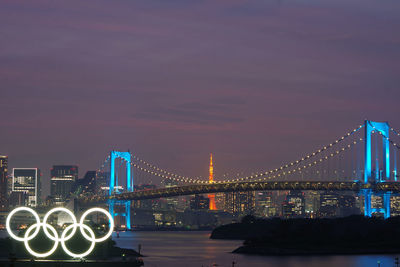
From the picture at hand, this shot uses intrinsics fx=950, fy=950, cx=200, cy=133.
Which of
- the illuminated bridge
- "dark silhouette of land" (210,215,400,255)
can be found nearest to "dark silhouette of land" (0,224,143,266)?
"dark silhouette of land" (210,215,400,255)

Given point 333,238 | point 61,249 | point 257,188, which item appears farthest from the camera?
point 257,188

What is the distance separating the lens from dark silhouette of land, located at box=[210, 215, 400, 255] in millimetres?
76875

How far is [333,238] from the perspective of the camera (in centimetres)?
7981

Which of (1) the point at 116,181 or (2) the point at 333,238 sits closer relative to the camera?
(2) the point at 333,238

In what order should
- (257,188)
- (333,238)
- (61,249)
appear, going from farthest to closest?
(257,188) → (333,238) → (61,249)

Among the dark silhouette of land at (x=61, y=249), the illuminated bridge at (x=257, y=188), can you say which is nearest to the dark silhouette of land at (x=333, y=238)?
the illuminated bridge at (x=257, y=188)

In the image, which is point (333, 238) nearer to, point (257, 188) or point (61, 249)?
point (257, 188)

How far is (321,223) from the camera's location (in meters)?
83.3

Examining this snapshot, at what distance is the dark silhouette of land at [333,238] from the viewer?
7688 cm

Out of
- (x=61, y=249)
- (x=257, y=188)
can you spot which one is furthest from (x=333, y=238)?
(x=61, y=249)

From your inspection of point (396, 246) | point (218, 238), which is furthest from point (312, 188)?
point (218, 238)

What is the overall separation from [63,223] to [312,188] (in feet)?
80.2

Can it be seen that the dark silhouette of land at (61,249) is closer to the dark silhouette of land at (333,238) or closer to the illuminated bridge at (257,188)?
the dark silhouette of land at (333,238)

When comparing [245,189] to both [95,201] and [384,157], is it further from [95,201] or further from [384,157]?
[95,201]
